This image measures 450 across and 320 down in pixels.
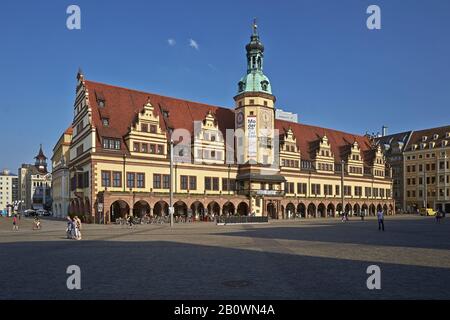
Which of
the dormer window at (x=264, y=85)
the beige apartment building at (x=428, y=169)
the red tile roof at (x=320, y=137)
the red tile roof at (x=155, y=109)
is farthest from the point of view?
the beige apartment building at (x=428, y=169)

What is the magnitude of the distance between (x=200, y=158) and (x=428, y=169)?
65.5 m

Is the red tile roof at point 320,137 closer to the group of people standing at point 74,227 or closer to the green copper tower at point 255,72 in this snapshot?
the green copper tower at point 255,72

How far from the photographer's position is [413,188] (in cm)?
10838

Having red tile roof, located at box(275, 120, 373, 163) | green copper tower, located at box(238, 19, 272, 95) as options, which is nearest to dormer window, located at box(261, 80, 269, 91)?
green copper tower, located at box(238, 19, 272, 95)

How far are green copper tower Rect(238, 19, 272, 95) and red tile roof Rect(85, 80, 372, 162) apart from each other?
245 inches

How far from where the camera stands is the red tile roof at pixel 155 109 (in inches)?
2283

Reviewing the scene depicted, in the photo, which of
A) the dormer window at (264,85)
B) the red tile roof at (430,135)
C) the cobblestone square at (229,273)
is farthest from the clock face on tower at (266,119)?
the red tile roof at (430,135)

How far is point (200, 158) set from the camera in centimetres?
6334

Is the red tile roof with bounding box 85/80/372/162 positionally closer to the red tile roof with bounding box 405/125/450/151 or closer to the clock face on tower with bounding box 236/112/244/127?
the clock face on tower with bounding box 236/112/244/127

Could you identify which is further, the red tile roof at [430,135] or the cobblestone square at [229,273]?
the red tile roof at [430,135]

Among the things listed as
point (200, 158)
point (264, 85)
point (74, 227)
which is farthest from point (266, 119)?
point (74, 227)

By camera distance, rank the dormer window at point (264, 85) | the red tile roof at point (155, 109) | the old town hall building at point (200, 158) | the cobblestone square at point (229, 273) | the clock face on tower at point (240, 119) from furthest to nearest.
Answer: the dormer window at point (264, 85), the clock face on tower at point (240, 119), the red tile roof at point (155, 109), the old town hall building at point (200, 158), the cobblestone square at point (229, 273)

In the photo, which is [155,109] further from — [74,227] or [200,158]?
[74,227]

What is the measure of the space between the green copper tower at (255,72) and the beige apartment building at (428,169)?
48562mm
